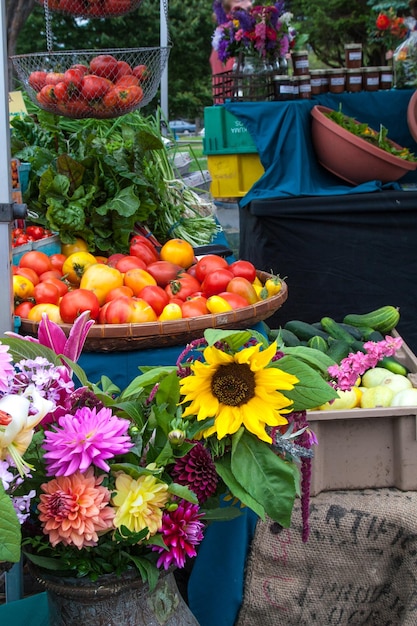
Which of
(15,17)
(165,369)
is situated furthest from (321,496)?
(15,17)

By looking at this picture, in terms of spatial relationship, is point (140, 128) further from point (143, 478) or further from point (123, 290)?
point (143, 478)

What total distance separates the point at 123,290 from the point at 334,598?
981 mm

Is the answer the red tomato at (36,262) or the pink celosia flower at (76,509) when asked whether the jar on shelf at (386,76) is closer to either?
the red tomato at (36,262)

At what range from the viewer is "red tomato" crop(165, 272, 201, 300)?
208 cm

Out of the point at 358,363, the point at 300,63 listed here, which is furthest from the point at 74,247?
the point at 300,63

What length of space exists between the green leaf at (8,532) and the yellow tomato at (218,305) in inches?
44.1

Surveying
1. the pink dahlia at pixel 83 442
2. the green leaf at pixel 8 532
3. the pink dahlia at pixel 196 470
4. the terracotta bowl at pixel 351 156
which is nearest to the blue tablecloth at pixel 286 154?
the terracotta bowl at pixel 351 156

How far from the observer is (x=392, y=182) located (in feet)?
12.8

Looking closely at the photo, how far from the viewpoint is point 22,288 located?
6.54 ft

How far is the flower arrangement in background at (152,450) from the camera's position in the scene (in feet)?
3.20

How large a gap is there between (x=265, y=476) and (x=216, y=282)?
109 cm

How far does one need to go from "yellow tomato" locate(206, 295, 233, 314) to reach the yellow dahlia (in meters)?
0.93

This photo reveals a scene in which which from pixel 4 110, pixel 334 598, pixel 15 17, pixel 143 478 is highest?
pixel 15 17

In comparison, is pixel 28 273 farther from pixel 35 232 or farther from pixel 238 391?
pixel 238 391
